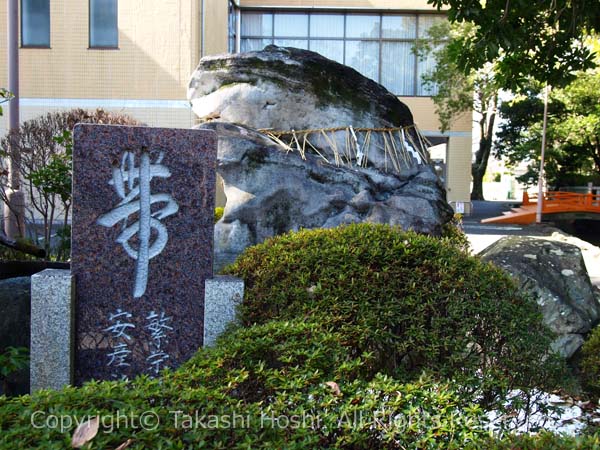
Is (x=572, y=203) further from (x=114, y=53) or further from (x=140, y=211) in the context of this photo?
(x=140, y=211)

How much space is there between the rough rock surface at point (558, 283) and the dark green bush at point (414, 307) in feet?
8.07

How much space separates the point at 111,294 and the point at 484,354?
2.47 metres

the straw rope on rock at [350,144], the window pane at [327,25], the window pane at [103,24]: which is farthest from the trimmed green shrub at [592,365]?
the window pane at [327,25]

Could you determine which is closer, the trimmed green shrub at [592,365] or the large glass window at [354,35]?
the trimmed green shrub at [592,365]

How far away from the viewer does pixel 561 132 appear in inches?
934

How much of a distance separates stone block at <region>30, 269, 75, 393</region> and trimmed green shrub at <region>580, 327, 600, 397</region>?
3.96m

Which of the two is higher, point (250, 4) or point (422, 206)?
point (250, 4)

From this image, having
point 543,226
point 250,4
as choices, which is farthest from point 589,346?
point 250,4

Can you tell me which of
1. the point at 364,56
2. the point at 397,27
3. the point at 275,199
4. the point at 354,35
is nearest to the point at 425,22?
the point at 397,27

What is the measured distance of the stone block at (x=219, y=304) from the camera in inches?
161

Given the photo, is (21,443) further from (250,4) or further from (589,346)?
(250,4)

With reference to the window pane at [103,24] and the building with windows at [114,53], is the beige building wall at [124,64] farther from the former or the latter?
the window pane at [103,24]

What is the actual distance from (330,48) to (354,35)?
3.77ft

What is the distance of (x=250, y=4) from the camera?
25578 millimetres
